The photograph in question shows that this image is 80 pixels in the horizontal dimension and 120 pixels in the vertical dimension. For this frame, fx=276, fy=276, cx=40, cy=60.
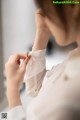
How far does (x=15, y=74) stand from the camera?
0.82m

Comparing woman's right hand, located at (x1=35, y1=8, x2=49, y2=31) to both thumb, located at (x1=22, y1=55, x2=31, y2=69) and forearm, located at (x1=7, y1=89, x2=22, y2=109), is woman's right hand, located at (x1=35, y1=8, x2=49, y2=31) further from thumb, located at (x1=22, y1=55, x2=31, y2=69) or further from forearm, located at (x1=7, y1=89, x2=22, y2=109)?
forearm, located at (x1=7, y1=89, x2=22, y2=109)

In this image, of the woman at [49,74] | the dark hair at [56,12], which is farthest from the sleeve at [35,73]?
the dark hair at [56,12]

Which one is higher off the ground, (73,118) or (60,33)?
(60,33)

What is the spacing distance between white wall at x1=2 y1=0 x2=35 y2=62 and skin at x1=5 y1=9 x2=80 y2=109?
2 centimetres

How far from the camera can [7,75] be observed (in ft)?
2.75

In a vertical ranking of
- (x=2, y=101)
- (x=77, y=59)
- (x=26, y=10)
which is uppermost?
(x=26, y=10)

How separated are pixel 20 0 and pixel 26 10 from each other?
0.03 m

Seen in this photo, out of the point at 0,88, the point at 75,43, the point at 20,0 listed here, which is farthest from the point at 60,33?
the point at 0,88

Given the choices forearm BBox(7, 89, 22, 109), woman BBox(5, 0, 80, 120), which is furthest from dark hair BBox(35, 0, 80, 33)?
forearm BBox(7, 89, 22, 109)

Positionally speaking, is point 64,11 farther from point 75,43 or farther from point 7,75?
point 7,75

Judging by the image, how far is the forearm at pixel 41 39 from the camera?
0.80 m

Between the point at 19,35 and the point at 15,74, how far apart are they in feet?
0.39

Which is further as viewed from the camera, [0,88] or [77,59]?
[0,88]

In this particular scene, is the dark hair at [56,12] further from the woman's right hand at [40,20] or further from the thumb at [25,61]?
the thumb at [25,61]
